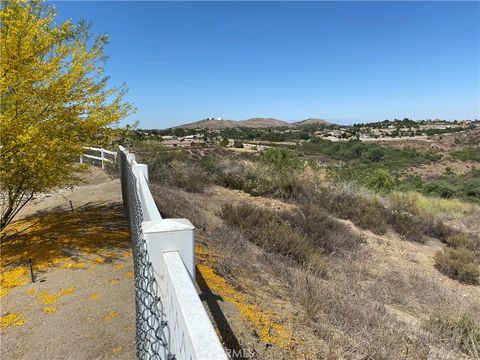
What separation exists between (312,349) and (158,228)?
2472 mm

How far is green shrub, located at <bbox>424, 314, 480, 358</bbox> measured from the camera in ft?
16.0

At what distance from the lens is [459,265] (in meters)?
9.31

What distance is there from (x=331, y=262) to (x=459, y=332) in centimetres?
342

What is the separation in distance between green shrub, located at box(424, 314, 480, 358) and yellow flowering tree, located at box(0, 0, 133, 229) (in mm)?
6232

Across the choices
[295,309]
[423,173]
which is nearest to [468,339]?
[295,309]

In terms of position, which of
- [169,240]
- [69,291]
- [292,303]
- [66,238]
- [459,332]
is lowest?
[459,332]

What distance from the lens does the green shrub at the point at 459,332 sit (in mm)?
4891

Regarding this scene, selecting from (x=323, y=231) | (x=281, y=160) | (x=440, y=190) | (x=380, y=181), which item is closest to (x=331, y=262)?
(x=323, y=231)

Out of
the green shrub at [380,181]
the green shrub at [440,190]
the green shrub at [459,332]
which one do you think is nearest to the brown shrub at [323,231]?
the green shrub at [459,332]

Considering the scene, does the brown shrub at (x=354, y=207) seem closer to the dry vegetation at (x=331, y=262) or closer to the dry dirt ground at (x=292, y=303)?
the dry vegetation at (x=331, y=262)

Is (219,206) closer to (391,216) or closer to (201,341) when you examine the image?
(391,216)

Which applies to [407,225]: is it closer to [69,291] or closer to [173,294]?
[69,291]

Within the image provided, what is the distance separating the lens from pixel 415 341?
14.7 feet

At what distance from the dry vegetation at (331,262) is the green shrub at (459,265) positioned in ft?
0.09
